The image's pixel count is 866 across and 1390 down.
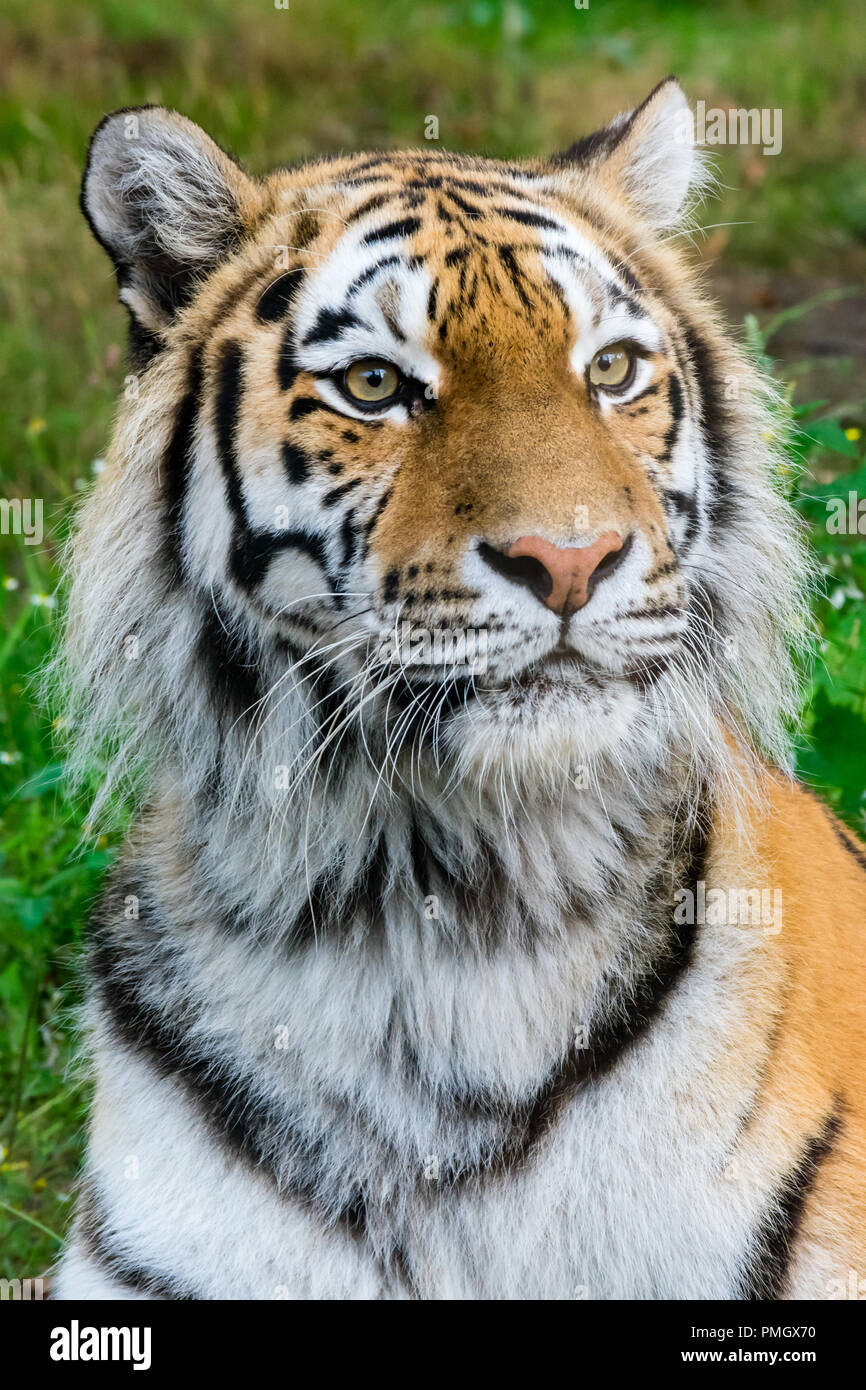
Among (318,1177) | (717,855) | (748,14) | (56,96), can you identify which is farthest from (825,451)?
(748,14)

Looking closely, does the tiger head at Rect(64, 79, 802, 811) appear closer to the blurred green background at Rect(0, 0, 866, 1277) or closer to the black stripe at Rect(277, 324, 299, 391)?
the black stripe at Rect(277, 324, 299, 391)

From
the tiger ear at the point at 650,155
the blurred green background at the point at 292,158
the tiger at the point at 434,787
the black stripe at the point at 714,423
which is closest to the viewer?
the tiger at the point at 434,787

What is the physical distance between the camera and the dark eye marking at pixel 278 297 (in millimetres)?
2314

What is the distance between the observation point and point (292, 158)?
3.14 meters

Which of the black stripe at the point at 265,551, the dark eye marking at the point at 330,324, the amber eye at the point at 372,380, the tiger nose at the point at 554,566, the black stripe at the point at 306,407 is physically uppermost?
the dark eye marking at the point at 330,324

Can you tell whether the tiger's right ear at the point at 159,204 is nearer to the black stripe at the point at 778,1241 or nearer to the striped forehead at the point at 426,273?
the striped forehead at the point at 426,273

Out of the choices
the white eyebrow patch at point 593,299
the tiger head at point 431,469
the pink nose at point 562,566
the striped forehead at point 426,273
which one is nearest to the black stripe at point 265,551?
the tiger head at point 431,469

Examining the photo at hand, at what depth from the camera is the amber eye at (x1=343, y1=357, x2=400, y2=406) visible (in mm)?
2184

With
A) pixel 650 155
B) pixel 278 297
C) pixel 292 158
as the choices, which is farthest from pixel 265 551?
pixel 292 158

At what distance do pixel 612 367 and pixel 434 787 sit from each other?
687mm

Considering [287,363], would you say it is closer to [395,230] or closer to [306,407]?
[306,407]

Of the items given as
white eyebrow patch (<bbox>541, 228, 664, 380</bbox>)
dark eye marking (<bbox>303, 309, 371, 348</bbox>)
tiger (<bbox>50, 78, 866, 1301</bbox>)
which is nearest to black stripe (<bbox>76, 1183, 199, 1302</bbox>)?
tiger (<bbox>50, 78, 866, 1301</bbox>)

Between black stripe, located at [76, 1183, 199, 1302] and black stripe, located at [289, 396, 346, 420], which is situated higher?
black stripe, located at [289, 396, 346, 420]
